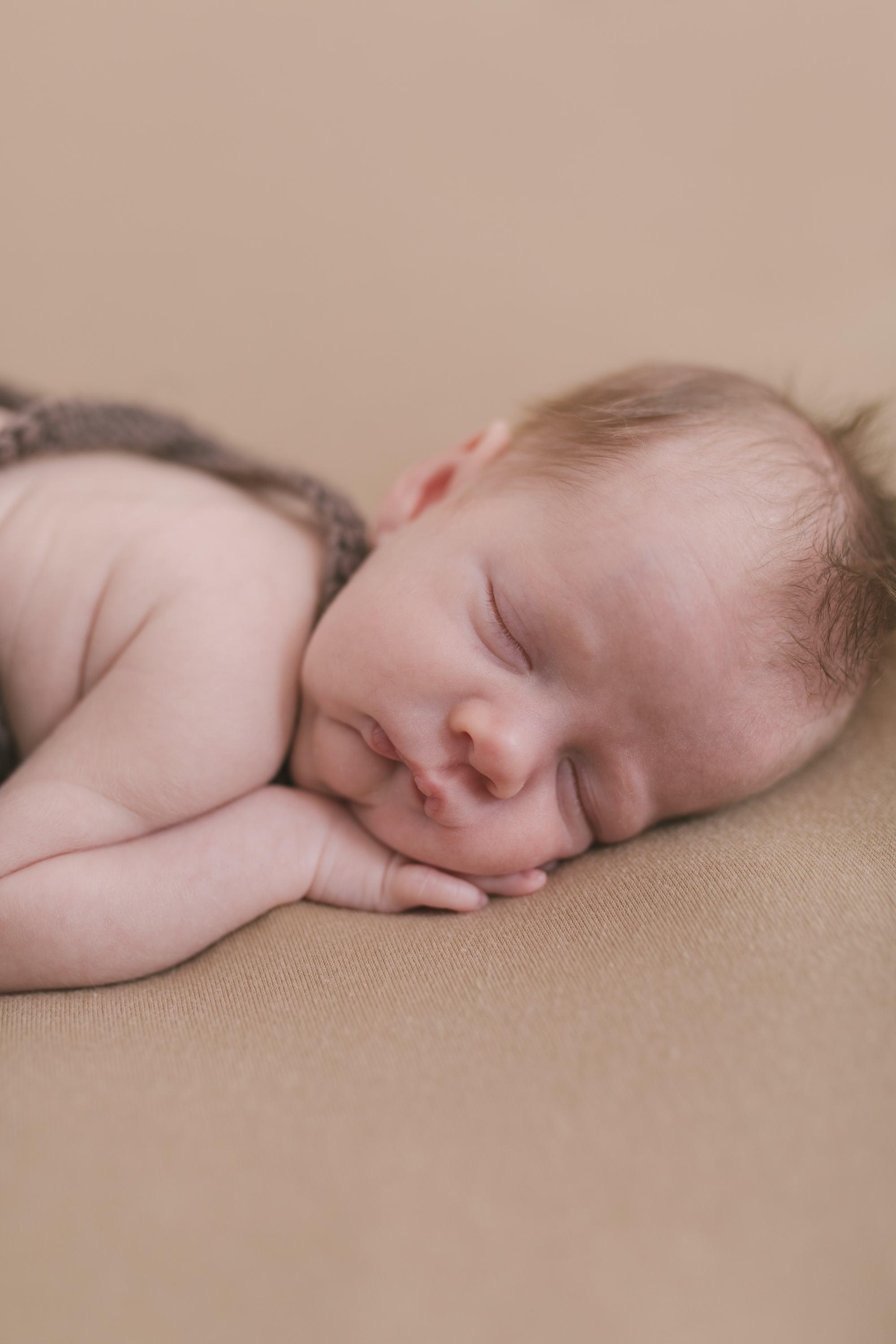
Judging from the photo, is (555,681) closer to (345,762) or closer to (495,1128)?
(345,762)

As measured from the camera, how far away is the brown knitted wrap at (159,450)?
3.37 feet

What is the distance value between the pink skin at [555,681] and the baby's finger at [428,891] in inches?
0.7

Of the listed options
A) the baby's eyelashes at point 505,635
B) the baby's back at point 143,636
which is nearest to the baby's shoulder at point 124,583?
the baby's back at point 143,636

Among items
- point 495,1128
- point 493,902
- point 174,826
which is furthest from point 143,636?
point 495,1128

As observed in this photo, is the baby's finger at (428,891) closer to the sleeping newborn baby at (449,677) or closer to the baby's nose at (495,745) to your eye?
the sleeping newborn baby at (449,677)

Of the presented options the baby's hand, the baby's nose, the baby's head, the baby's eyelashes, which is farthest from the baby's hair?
the baby's hand

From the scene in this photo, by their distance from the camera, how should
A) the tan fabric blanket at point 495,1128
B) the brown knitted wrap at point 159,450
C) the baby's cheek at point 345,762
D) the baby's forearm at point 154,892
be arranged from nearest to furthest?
the tan fabric blanket at point 495,1128 → the baby's forearm at point 154,892 → the baby's cheek at point 345,762 → the brown knitted wrap at point 159,450

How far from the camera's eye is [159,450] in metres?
1.17

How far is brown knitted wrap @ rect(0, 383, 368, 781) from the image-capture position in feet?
3.37

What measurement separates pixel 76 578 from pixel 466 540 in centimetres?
41

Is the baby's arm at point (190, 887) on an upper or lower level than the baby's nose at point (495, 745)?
lower

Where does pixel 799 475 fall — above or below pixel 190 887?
above

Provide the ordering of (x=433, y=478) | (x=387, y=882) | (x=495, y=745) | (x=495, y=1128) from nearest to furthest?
(x=495, y=1128) → (x=495, y=745) → (x=387, y=882) → (x=433, y=478)

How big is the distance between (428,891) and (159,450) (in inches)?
25.6
